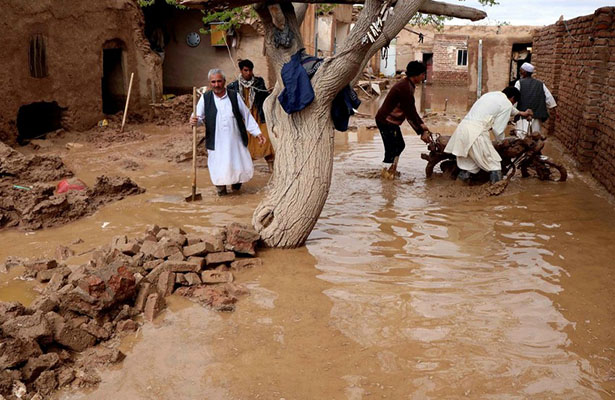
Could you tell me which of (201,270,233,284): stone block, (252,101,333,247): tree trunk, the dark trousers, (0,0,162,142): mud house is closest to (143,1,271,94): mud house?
(0,0,162,142): mud house

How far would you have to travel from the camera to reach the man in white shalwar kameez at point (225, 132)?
23.7 ft

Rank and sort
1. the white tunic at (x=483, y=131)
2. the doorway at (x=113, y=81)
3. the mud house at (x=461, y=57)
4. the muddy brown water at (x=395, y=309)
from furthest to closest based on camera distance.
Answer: the mud house at (x=461, y=57)
the doorway at (x=113, y=81)
the white tunic at (x=483, y=131)
the muddy brown water at (x=395, y=309)

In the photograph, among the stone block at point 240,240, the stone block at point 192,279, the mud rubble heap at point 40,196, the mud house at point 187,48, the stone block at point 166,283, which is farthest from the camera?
the mud house at point 187,48

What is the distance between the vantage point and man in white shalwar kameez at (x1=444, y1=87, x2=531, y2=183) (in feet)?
24.8

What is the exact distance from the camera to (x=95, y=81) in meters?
12.0

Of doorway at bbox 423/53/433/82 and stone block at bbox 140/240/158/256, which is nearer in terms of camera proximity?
stone block at bbox 140/240/158/256

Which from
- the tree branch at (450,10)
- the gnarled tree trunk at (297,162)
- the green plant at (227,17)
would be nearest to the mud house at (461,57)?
the green plant at (227,17)

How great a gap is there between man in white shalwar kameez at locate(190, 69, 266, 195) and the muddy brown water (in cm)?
41

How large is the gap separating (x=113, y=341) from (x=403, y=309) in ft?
6.60

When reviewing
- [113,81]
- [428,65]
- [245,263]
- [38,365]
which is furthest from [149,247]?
[428,65]

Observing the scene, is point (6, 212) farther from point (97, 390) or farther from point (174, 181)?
point (97, 390)

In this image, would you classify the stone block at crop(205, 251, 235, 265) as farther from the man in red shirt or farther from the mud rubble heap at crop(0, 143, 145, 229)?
the man in red shirt

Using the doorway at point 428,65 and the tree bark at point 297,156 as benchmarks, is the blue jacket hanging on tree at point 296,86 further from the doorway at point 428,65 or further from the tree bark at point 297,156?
the doorway at point 428,65

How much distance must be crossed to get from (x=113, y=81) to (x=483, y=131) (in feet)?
30.3
